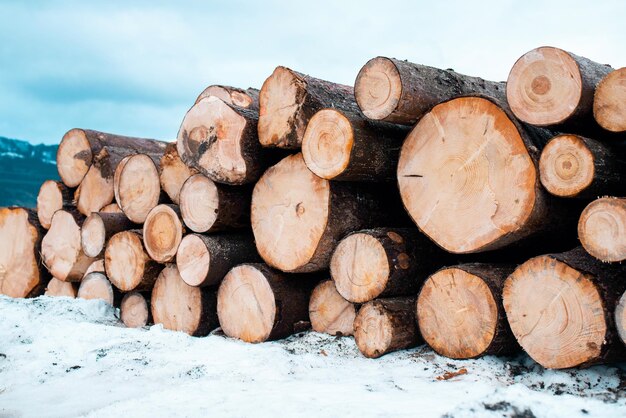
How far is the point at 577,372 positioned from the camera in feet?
9.60

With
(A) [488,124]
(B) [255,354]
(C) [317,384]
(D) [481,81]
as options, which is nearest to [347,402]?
(C) [317,384]

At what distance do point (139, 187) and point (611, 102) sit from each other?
3563 mm

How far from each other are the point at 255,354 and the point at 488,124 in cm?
189

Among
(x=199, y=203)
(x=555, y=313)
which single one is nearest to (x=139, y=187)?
(x=199, y=203)

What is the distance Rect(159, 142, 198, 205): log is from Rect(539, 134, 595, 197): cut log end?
2762 mm

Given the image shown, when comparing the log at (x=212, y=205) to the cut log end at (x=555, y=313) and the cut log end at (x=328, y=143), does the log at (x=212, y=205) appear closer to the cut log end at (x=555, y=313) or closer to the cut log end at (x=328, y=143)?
the cut log end at (x=328, y=143)

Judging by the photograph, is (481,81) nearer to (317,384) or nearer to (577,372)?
(577,372)

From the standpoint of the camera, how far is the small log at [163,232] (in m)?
4.45

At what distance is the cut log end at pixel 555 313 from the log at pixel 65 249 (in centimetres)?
407

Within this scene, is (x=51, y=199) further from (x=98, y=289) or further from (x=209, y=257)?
(x=209, y=257)

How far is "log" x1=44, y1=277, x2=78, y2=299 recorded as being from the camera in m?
5.90

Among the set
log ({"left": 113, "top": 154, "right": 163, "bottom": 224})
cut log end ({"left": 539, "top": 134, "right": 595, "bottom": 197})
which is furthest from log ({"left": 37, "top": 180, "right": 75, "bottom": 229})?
cut log end ({"left": 539, "top": 134, "right": 595, "bottom": 197})

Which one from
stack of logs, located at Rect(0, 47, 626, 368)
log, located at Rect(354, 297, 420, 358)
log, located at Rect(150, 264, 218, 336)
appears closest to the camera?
stack of logs, located at Rect(0, 47, 626, 368)

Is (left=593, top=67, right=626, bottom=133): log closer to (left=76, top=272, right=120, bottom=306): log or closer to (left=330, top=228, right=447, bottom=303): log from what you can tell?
(left=330, top=228, right=447, bottom=303): log
